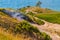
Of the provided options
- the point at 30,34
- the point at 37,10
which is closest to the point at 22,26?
the point at 30,34

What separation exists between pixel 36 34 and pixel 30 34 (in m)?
0.85

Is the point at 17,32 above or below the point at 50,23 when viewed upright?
above

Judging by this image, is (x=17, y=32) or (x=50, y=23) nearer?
(x=17, y=32)

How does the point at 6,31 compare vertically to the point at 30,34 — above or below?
above

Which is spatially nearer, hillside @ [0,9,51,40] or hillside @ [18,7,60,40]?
hillside @ [0,9,51,40]

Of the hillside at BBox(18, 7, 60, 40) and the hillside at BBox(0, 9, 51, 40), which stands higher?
the hillside at BBox(0, 9, 51, 40)

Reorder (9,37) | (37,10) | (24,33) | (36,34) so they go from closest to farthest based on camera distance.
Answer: (9,37), (24,33), (36,34), (37,10)

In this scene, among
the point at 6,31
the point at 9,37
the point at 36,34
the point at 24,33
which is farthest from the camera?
the point at 36,34

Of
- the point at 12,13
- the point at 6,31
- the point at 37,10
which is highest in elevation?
the point at 6,31

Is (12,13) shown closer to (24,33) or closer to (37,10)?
(24,33)

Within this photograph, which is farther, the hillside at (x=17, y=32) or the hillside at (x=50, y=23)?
the hillside at (x=50, y=23)

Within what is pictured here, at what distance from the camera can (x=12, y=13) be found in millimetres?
25875

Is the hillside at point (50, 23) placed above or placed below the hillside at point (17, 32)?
below

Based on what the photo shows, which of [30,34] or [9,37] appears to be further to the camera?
[30,34]
